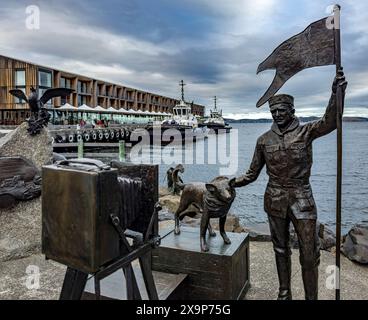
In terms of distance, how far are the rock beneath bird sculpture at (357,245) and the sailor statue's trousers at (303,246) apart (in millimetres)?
2277

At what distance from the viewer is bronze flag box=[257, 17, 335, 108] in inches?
115

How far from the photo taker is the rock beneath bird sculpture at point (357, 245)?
512cm

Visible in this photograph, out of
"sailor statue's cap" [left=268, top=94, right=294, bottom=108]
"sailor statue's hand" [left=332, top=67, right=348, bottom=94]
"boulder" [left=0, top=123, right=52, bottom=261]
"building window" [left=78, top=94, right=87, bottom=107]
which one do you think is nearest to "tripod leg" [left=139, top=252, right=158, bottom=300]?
"sailor statue's cap" [left=268, top=94, right=294, bottom=108]

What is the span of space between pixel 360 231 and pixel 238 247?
2996 millimetres

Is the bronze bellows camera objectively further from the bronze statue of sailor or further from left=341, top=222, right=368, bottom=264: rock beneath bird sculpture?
left=341, top=222, right=368, bottom=264: rock beneath bird sculpture

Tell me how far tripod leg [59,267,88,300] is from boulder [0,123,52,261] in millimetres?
3411

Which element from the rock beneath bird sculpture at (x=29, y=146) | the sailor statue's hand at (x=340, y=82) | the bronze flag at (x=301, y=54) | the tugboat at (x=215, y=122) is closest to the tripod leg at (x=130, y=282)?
the bronze flag at (x=301, y=54)

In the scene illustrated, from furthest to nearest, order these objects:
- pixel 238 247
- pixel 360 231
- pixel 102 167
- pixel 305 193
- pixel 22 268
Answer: pixel 360 231, pixel 22 268, pixel 238 247, pixel 305 193, pixel 102 167

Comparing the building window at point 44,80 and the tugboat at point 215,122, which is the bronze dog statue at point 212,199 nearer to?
the building window at point 44,80

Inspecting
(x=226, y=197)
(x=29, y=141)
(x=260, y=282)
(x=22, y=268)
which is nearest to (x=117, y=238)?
(x=226, y=197)

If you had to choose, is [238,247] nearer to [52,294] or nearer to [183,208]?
[183,208]

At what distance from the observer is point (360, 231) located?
18.7 ft

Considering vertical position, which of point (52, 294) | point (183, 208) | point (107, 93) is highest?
point (107, 93)

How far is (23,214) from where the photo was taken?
5730 mm
